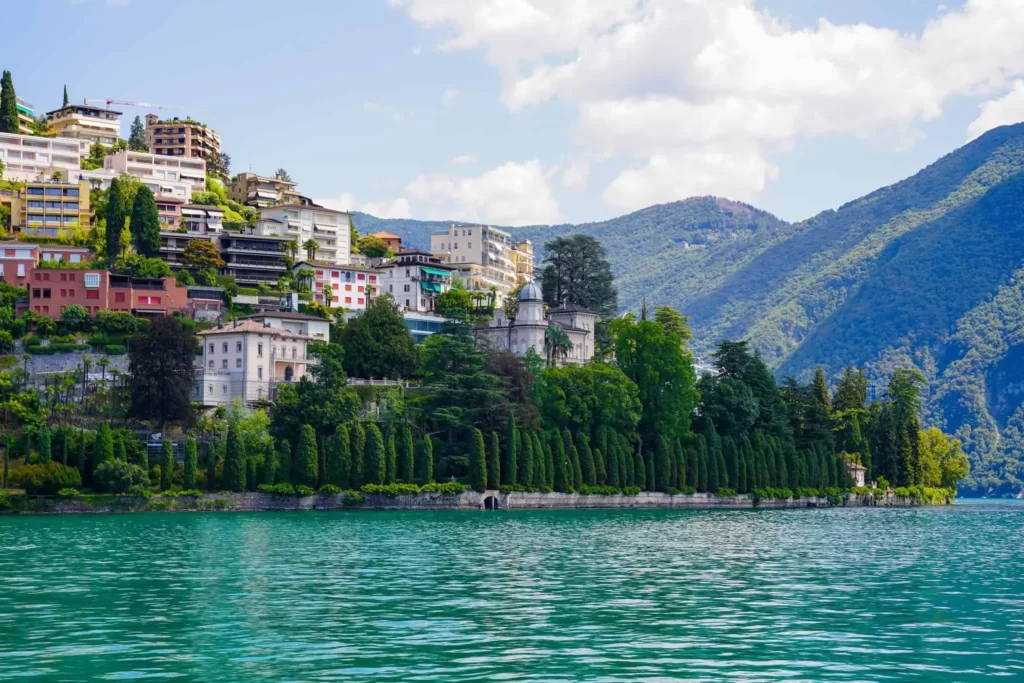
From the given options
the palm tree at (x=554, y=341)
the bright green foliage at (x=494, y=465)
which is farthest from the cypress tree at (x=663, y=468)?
the palm tree at (x=554, y=341)

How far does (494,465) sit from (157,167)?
9622 centimetres

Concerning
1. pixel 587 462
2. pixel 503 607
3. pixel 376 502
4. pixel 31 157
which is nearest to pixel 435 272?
pixel 31 157

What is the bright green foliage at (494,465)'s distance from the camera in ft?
366

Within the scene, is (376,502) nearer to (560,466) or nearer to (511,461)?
(511,461)

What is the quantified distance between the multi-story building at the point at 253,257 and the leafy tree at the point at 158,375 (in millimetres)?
41248

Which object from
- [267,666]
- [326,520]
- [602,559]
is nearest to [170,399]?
[326,520]

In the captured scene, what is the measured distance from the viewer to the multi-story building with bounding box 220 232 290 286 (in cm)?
15788

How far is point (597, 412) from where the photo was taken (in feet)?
409

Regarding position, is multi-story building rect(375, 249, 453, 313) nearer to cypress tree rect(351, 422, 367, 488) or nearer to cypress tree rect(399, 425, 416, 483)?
cypress tree rect(399, 425, 416, 483)

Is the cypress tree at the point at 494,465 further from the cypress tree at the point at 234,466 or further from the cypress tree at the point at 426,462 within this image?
the cypress tree at the point at 234,466

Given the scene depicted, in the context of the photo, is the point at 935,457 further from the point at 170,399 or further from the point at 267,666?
the point at 267,666

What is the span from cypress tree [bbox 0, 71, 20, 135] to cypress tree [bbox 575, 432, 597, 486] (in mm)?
107782

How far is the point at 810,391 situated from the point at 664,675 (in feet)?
424

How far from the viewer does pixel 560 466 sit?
379ft
